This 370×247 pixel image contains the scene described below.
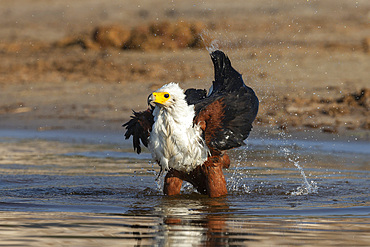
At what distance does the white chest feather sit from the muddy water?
0.38 metres

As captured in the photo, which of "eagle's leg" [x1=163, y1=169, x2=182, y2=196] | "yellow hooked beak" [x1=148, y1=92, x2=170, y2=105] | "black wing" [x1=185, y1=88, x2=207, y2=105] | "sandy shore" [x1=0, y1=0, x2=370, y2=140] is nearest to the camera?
"yellow hooked beak" [x1=148, y1=92, x2=170, y2=105]

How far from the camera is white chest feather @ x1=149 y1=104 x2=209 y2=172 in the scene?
607cm

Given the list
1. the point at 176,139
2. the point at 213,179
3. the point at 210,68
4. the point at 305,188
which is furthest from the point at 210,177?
the point at 210,68

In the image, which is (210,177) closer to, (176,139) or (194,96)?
(176,139)

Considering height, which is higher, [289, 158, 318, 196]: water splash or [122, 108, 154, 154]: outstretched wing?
[122, 108, 154, 154]: outstretched wing

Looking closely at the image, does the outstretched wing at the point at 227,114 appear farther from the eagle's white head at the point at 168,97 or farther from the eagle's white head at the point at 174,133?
the eagle's white head at the point at 168,97

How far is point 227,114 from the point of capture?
651 centimetres

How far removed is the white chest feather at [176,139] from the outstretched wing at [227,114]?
124mm

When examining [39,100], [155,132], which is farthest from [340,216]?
[39,100]

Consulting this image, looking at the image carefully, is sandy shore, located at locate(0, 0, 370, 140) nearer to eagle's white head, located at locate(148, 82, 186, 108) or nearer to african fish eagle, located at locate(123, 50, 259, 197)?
african fish eagle, located at locate(123, 50, 259, 197)

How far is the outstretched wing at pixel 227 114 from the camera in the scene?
6359 millimetres

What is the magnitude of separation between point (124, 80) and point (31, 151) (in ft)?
14.7

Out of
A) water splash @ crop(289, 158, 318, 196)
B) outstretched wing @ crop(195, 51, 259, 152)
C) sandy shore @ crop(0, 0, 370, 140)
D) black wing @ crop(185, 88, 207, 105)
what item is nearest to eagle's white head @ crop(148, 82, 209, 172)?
outstretched wing @ crop(195, 51, 259, 152)

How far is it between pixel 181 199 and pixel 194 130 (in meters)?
0.71
